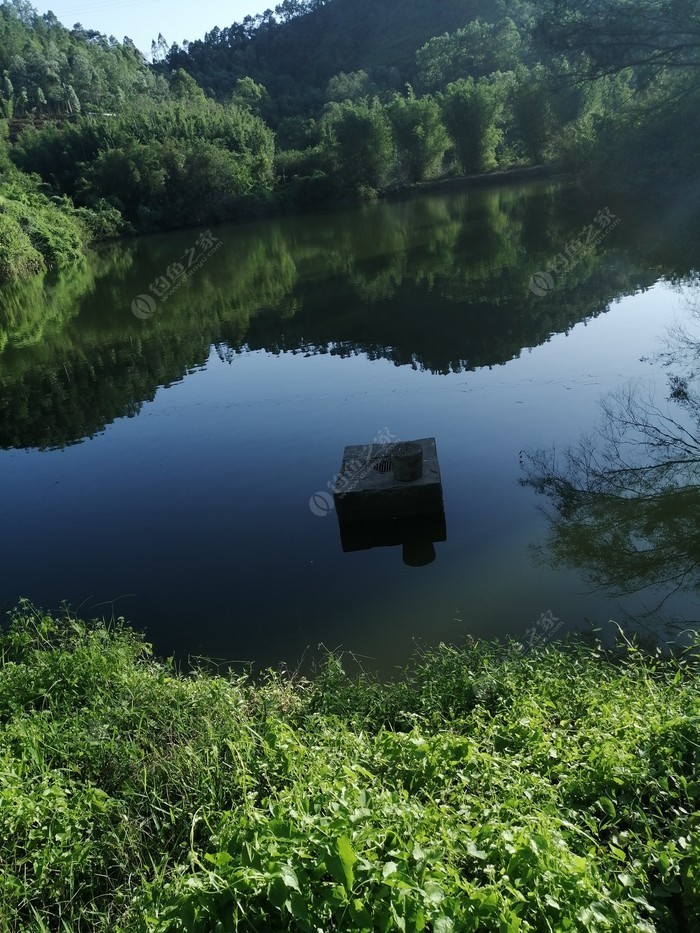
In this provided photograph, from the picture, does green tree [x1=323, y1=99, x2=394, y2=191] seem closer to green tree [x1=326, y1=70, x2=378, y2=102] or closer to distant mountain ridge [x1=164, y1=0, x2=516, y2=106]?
green tree [x1=326, y1=70, x2=378, y2=102]

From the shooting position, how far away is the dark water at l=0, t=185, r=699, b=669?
640 centimetres

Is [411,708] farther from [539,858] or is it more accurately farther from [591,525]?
[591,525]

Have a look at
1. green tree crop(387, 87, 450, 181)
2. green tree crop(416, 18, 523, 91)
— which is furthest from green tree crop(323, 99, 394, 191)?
green tree crop(416, 18, 523, 91)

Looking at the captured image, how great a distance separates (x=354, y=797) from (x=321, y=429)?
8.71 m

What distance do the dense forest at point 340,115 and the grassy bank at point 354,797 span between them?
1273 cm

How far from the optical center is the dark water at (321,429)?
21.0 ft

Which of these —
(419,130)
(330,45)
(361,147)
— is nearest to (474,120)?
(419,130)

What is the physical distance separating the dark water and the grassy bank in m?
1.13

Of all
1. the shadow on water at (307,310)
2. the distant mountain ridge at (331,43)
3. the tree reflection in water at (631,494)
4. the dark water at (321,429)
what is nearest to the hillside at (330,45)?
the distant mountain ridge at (331,43)

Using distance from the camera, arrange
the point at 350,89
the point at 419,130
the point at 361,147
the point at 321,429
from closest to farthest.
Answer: the point at 321,429
the point at 361,147
the point at 419,130
the point at 350,89

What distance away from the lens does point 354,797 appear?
281 centimetres

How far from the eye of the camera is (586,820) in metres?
2.84

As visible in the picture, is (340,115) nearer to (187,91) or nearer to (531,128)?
(531,128)

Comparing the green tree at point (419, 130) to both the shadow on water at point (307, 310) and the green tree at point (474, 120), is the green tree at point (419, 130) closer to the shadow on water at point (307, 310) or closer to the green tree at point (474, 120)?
the green tree at point (474, 120)
